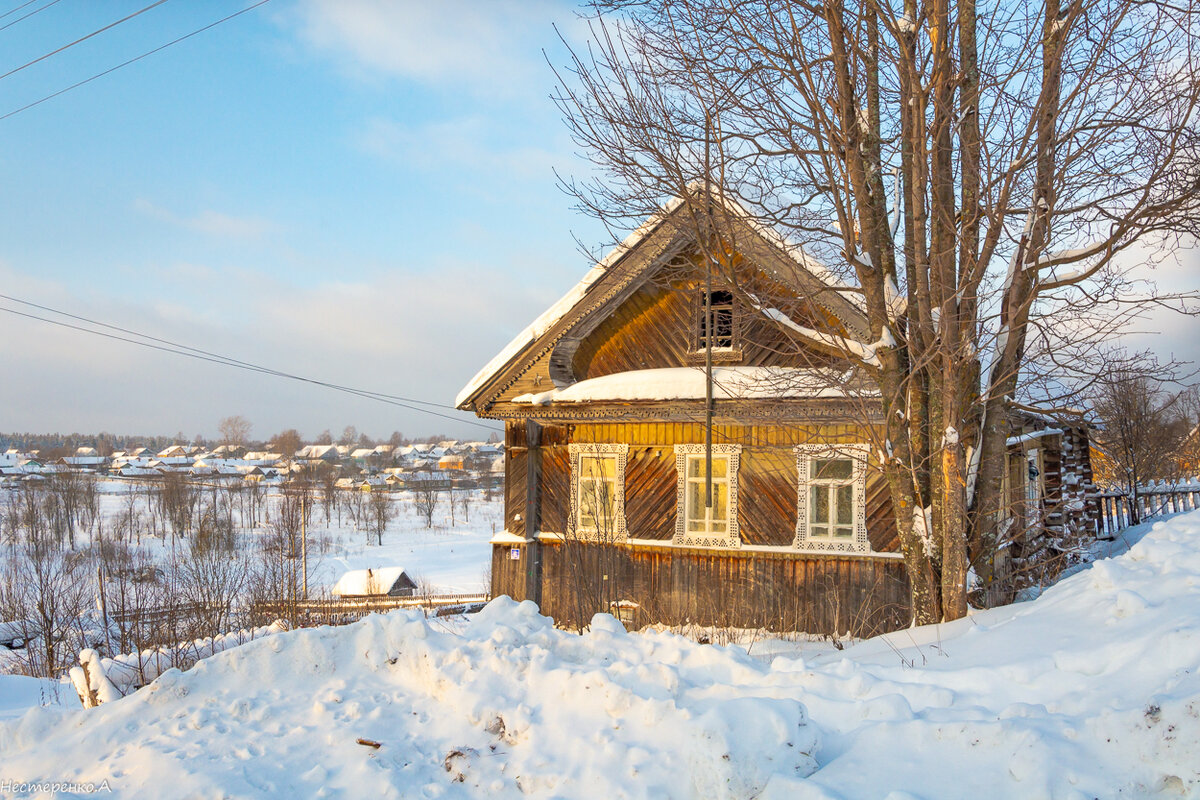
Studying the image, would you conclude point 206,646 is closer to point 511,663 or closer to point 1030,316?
point 511,663

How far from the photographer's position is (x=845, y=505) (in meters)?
10.2

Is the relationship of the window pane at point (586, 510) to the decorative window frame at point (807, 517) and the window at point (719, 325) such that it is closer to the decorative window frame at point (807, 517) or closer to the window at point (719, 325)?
the window at point (719, 325)

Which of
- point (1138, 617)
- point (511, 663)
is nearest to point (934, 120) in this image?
point (1138, 617)

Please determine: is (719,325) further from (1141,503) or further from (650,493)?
(1141,503)

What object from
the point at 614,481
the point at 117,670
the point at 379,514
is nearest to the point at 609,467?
the point at 614,481

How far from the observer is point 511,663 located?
13.6ft

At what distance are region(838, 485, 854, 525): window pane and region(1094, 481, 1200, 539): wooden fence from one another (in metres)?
9.13

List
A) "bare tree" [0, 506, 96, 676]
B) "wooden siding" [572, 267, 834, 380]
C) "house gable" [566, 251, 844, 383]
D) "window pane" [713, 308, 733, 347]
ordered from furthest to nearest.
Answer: "bare tree" [0, 506, 96, 676] → "window pane" [713, 308, 733, 347] → "wooden siding" [572, 267, 834, 380] → "house gable" [566, 251, 844, 383]

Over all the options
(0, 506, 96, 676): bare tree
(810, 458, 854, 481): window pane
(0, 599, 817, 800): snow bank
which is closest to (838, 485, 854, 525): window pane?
(810, 458, 854, 481): window pane

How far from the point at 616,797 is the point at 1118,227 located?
5.85 metres

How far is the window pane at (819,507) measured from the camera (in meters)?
10.3

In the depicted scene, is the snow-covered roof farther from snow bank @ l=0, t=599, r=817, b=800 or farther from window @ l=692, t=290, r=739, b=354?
snow bank @ l=0, t=599, r=817, b=800

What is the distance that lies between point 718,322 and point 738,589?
411 centimetres

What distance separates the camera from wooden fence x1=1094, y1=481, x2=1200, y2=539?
16391mm
